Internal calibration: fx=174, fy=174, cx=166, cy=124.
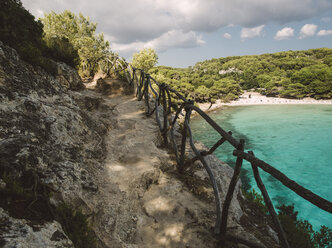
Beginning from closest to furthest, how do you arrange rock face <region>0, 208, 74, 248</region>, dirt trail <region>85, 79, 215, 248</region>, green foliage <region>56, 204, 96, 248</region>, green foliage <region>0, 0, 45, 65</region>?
rock face <region>0, 208, 74, 248</region> → green foliage <region>56, 204, 96, 248</region> → dirt trail <region>85, 79, 215, 248</region> → green foliage <region>0, 0, 45, 65</region>

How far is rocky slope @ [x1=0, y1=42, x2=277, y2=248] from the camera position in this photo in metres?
1.71

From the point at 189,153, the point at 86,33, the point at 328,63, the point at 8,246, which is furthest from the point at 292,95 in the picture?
the point at 8,246

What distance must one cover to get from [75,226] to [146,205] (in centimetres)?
136

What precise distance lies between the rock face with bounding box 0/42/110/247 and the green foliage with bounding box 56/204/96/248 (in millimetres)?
129

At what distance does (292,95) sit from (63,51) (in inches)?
2705

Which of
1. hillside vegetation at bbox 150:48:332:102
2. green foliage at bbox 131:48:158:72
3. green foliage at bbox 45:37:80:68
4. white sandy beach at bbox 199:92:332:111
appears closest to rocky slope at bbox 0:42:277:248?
green foliage at bbox 45:37:80:68

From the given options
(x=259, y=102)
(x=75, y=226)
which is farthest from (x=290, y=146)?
(x=259, y=102)

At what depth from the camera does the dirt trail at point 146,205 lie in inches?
100

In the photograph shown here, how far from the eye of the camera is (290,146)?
25.8m

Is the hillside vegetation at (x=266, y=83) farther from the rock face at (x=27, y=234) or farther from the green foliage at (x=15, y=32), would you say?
the rock face at (x=27, y=234)

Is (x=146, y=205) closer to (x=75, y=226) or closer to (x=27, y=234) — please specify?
(x=75, y=226)

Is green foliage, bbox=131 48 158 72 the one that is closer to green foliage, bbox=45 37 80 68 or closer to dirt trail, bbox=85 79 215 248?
green foliage, bbox=45 37 80 68

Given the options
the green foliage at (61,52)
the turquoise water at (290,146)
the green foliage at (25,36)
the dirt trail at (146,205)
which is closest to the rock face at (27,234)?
the dirt trail at (146,205)

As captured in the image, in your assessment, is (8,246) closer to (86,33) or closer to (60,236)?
(60,236)
